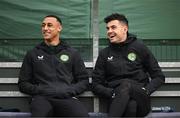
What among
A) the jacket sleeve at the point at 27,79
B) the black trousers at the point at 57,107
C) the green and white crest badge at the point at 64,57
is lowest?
the black trousers at the point at 57,107

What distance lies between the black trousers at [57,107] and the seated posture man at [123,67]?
1.09 feet

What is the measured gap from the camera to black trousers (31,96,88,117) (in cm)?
482

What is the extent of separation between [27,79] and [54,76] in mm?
289

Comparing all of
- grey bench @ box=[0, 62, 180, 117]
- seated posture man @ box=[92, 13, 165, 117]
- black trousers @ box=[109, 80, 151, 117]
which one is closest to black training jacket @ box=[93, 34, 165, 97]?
seated posture man @ box=[92, 13, 165, 117]

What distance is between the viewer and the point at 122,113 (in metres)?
4.68

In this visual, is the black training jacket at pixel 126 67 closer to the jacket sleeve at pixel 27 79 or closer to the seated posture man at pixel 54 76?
the seated posture man at pixel 54 76

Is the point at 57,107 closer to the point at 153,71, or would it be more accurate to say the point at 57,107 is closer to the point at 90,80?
the point at 90,80

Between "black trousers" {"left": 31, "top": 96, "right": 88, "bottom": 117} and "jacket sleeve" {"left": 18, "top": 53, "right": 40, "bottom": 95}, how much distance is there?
0.35 feet

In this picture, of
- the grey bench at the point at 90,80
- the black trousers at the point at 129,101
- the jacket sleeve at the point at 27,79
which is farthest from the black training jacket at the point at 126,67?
the jacket sleeve at the point at 27,79

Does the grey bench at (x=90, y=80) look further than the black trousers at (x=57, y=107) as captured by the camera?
Yes

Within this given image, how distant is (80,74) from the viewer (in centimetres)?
522

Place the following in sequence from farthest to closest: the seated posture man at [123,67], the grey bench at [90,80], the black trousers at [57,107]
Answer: the grey bench at [90,80] → the seated posture man at [123,67] → the black trousers at [57,107]

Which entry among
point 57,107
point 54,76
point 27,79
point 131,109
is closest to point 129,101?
point 131,109

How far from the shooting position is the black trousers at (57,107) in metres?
4.82
